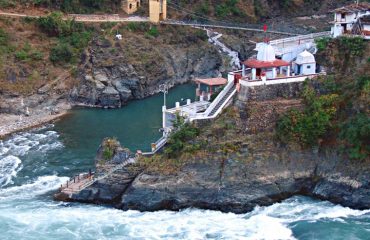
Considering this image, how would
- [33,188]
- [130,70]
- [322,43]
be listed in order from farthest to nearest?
[130,70], [322,43], [33,188]

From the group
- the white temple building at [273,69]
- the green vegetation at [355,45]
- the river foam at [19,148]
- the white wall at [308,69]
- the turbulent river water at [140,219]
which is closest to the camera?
the turbulent river water at [140,219]

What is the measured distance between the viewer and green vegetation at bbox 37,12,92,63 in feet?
234

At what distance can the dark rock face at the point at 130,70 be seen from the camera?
222 feet

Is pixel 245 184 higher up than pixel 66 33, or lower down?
lower down

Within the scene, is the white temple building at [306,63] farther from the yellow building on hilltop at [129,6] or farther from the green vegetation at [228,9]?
the green vegetation at [228,9]

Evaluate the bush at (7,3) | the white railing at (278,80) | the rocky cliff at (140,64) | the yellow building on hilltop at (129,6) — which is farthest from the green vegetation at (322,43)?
the bush at (7,3)

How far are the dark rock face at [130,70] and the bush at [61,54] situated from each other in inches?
71.0

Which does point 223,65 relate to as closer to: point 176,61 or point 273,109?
point 176,61

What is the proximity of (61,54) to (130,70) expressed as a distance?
306 inches

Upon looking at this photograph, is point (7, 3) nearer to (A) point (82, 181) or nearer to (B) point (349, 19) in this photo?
(A) point (82, 181)

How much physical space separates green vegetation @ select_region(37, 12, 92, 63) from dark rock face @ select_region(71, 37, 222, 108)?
67.5 inches

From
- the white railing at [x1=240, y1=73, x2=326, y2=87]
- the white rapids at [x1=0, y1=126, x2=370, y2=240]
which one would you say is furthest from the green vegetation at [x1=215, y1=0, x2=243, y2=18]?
the white rapids at [x1=0, y1=126, x2=370, y2=240]

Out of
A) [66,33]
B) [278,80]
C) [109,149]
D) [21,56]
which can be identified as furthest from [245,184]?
[66,33]

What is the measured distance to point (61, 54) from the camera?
7069 cm
